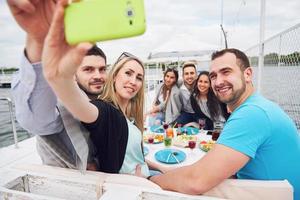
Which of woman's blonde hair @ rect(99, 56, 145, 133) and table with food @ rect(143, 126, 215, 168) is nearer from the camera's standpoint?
woman's blonde hair @ rect(99, 56, 145, 133)

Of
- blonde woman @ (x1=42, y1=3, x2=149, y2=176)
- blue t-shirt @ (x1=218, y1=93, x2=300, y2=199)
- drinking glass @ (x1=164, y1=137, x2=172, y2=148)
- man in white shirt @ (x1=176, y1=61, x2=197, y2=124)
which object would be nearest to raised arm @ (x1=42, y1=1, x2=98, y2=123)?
blonde woman @ (x1=42, y1=3, x2=149, y2=176)

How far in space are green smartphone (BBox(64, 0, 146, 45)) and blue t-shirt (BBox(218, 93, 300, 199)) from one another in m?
0.88

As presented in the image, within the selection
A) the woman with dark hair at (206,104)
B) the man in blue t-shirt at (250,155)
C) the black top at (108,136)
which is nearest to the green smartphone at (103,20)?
the black top at (108,136)

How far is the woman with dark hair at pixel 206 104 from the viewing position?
333 cm

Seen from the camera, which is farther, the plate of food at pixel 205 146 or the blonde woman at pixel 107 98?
the plate of food at pixel 205 146

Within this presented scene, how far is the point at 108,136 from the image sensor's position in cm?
98

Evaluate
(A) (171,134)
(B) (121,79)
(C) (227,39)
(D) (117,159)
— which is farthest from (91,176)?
(C) (227,39)

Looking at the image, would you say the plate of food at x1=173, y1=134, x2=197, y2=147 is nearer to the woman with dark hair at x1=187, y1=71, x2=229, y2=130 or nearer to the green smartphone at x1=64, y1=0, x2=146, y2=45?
the woman with dark hair at x1=187, y1=71, x2=229, y2=130

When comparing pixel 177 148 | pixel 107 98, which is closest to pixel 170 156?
pixel 177 148

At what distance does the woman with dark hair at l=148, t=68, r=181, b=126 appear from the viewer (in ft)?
12.6

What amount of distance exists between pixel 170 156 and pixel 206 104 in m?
1.68

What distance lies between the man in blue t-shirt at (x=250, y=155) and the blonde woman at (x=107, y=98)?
329mm

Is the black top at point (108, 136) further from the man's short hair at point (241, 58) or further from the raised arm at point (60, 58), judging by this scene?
the man's short hair at point (241, 58)

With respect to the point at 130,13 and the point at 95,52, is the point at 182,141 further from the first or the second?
the point at 130,13
